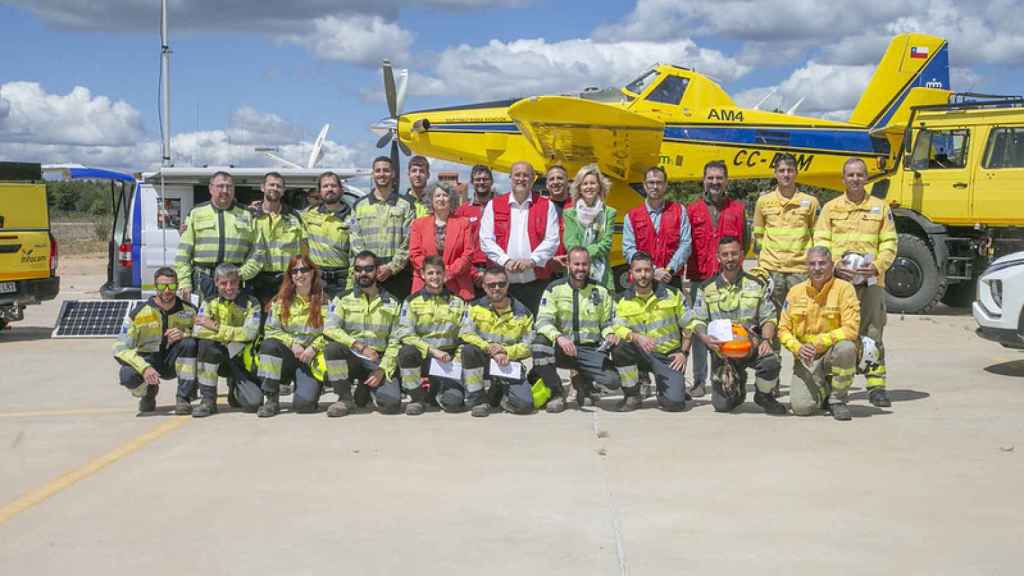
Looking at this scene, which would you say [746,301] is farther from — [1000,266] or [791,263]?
[1000,266]

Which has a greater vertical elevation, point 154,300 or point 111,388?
point 154,300

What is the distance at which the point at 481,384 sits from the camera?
7.22m

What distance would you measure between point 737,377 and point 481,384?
180 cm

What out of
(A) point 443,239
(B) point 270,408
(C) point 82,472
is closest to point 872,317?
(A) point 443,239

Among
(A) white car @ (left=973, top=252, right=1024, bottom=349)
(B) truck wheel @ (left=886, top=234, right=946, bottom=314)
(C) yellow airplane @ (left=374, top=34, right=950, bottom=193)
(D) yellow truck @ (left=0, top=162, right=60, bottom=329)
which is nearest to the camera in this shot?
(A) white car @ (left=973, top=252, right=1024, bottom=349)

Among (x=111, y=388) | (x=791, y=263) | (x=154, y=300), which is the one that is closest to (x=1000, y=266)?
(x=791, y=263)

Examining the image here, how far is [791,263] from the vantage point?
7664 millimetres

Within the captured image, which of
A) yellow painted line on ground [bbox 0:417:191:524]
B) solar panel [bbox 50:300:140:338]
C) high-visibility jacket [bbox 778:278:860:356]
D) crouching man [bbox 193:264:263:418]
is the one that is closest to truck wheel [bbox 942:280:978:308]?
high-visibility jacket [bbox 778:278:860:356]

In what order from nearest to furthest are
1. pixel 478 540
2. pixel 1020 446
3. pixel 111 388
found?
1. pixel 478 540
2. pixel 1020 446
3. pixel 111 388

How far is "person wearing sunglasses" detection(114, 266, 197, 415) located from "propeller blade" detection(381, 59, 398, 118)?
10531 mm

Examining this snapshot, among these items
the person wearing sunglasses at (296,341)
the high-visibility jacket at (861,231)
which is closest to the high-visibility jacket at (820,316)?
the high-visibility jacket at (861,231)

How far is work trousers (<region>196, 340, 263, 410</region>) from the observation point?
7230 mm

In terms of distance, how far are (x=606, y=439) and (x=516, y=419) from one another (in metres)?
0.91

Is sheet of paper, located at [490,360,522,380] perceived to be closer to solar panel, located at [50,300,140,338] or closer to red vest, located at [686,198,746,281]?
red vest, located at [686,198,746,281]
